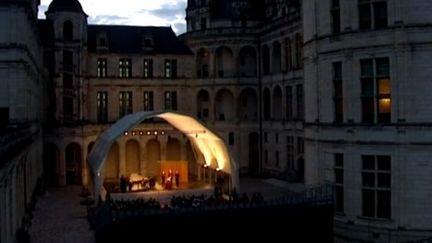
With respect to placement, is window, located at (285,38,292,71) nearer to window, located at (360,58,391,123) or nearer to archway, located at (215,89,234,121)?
archway, located at (215,89,234,121)

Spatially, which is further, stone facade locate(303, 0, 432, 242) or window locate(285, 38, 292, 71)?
window locate(285, 38, 292, 71)

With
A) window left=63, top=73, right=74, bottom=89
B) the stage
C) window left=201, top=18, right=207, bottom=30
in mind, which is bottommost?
the stage

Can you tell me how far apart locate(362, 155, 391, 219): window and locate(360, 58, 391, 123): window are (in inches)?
74.0

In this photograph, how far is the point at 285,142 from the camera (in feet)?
188

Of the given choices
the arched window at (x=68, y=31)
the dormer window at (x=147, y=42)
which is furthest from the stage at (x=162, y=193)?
the dormer window at (x=147, y=42)

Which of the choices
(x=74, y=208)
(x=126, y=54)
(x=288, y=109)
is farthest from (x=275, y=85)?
(x=74, y=208)

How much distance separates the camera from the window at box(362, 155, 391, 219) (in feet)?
93.1

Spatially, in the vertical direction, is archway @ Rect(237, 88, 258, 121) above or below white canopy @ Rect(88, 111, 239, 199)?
above

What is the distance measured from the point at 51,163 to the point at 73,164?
2.03 metres

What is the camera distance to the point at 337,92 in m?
30.5

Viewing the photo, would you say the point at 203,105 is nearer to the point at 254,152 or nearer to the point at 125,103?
the point at 254,152

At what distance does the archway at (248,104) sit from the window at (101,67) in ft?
45.9

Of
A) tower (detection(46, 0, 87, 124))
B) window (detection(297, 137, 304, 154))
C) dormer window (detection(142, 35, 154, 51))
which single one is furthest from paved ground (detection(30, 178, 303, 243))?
dormer window (detection(142, 35, 154, 51))

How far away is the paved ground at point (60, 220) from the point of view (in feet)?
108
